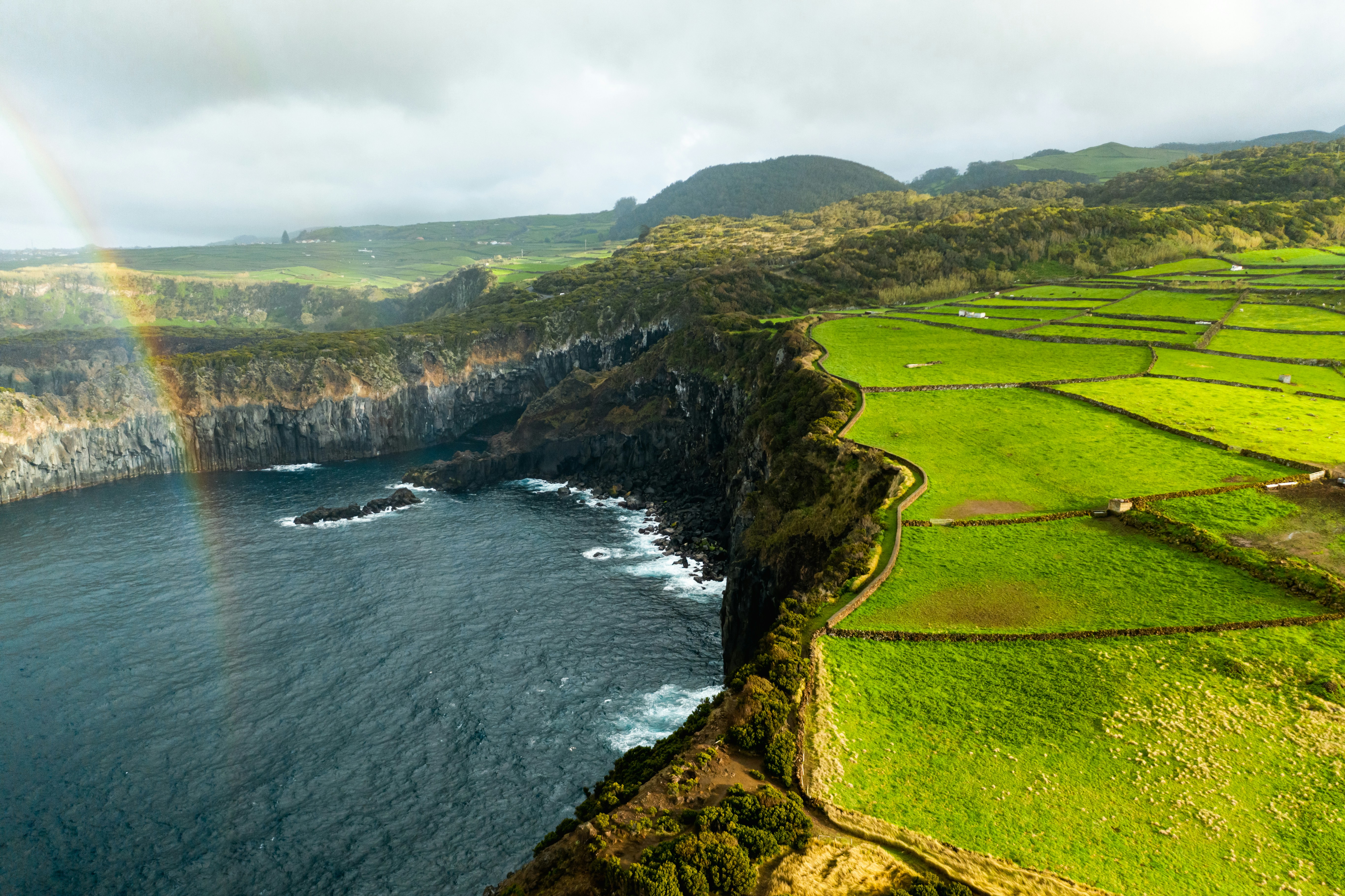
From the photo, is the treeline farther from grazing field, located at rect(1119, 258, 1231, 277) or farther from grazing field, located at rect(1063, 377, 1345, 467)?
grazing field, located at rect(1063, 377, 1345, 467)

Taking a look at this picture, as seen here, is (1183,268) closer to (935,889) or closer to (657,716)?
(657,716)

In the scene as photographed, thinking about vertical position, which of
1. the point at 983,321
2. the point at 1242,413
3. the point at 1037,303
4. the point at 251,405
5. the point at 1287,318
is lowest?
the point at 251,405

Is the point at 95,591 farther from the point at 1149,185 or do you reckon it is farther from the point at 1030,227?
the point at 1149,185

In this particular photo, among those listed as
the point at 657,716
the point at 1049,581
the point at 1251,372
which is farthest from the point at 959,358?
the point at 657,716

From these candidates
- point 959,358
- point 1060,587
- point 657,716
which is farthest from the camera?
point 959,358

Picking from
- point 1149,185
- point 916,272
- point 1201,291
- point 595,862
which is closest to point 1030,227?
point 916,272

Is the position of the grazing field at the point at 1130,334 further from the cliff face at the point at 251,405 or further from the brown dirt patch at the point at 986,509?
the cliff face at the point at 251,405
